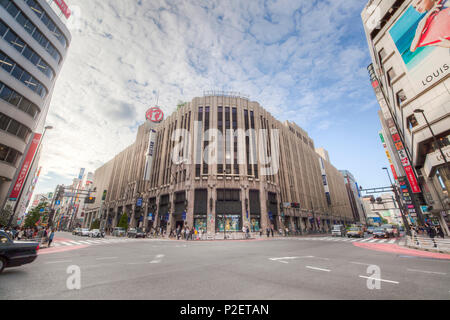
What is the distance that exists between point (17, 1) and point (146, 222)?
42143 mm

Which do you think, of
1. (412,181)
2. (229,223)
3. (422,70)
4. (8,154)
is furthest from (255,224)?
(8,154)

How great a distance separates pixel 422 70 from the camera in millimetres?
20984

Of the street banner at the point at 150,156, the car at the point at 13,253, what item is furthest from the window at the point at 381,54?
the street banner at the point at 150,156

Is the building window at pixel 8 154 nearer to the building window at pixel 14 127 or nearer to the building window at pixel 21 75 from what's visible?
the building window at pixel 14 127

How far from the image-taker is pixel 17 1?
23438 millimetres

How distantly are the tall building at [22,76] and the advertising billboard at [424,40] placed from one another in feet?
157

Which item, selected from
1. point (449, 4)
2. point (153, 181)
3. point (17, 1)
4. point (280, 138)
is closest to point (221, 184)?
point (153, 181)

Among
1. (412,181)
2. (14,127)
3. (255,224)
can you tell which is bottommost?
(255,224)

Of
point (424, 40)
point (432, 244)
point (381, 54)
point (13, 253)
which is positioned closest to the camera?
point (13, 253)

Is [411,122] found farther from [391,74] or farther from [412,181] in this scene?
[412,181]

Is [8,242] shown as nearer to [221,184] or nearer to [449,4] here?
[221,184]

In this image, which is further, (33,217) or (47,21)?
(33,217)

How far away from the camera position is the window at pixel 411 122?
23.6 meters

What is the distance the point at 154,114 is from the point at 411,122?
57445mm
